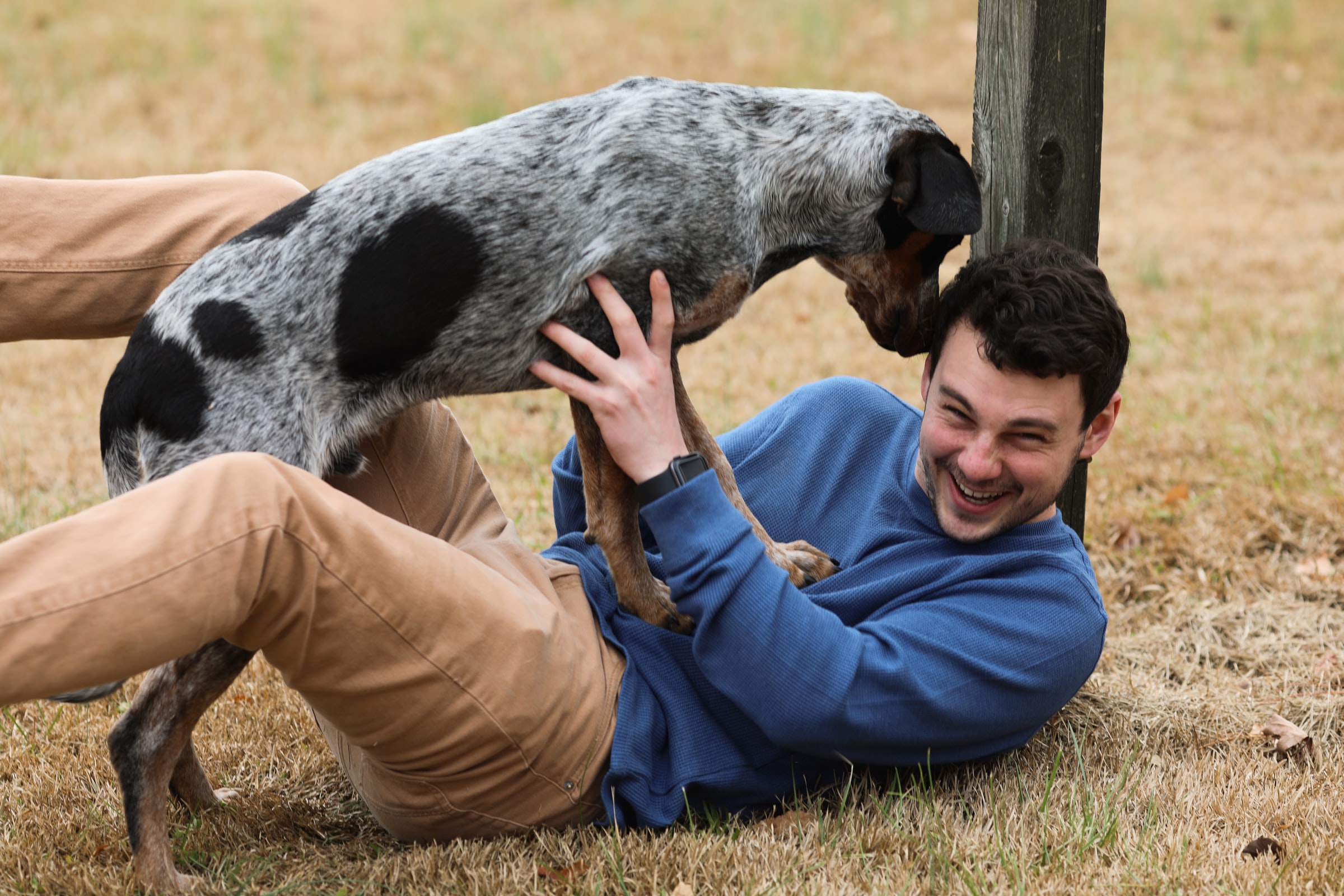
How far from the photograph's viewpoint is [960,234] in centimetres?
290

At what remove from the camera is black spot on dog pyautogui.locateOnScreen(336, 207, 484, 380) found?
265cm

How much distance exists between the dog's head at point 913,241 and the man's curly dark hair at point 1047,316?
13 cm

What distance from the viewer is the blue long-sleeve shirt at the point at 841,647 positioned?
2.58 meters

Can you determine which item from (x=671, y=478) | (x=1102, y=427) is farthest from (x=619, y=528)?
(x=1102, y=427)

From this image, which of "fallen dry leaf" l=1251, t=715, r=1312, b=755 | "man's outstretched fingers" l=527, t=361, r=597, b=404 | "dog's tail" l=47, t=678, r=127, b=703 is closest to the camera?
"dog's tail" l=47, t=678, r=127, b=703

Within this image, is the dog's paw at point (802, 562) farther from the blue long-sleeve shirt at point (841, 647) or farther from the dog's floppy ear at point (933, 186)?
the dog's floppy ear at point (933, 186)

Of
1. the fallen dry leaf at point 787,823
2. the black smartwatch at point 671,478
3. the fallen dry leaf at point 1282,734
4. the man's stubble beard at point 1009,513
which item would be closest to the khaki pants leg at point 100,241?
the black smartwatch at point 671,478

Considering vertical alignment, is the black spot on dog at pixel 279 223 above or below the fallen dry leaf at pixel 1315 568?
above

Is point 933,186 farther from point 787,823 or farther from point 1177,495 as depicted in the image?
point 1177,495

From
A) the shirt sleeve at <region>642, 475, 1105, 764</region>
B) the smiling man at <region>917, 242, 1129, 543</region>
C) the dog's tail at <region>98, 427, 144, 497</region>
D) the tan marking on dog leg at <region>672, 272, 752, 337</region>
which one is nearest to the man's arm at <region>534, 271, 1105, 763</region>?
the shirt sleeve at <region>642, 475, 1105, 764</region>

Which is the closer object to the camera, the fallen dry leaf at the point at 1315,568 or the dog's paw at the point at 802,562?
the dog's paw at the point at 802,562

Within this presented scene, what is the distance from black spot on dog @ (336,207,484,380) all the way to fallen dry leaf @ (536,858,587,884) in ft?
3.61

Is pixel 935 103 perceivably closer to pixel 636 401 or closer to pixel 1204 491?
pixel 1204 491

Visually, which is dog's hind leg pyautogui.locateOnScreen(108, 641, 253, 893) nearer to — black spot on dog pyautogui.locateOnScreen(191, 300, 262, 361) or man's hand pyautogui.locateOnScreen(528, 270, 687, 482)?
black spot on dog pyautogui.locateOnScreen(191, 300, 262, 361)
